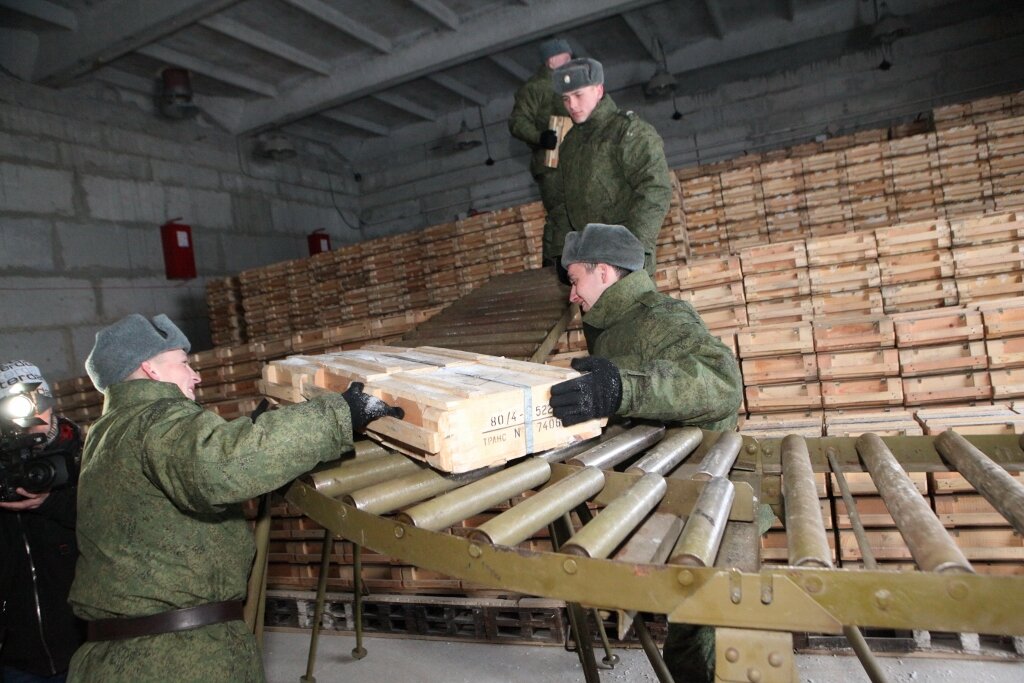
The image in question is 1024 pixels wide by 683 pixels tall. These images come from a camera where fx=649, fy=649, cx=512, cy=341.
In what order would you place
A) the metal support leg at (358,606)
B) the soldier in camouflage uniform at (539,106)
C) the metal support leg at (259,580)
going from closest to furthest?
the metal support leg at (259,580) < the metal support leg at (358,606) < the soldier in camouflage uniform at (539,106)

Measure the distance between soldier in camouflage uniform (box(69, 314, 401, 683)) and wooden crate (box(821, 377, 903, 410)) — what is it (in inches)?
176

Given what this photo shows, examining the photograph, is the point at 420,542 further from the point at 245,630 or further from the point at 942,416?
the point at 942,416

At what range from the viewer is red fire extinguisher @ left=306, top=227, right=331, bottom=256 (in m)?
16.4

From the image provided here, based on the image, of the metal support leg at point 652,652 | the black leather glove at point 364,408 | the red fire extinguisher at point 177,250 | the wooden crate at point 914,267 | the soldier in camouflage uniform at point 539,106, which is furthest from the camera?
the red fire extinguisher at point 177,250

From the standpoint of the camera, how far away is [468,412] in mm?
2178

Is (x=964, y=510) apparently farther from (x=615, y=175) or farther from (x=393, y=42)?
(x=393, y=42)

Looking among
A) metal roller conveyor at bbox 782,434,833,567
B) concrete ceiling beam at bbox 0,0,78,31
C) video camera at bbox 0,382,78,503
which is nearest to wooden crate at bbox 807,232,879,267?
metal roller conveyor at bbox 782,434,833,567

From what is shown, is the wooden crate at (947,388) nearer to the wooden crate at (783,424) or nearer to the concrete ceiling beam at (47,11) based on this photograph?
the wooden crate at (783,424)

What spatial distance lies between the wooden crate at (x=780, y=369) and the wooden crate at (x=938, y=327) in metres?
0.71

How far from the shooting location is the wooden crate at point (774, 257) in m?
6.13

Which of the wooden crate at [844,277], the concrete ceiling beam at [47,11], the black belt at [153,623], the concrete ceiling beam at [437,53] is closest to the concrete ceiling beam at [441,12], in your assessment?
the concrete ceiling beam at [437,53]

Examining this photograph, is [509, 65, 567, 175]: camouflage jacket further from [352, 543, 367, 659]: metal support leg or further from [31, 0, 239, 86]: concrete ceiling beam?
[31, 0, 239, 86]: concrete ceiling beam

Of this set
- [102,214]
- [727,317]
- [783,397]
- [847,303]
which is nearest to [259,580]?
[783,397]

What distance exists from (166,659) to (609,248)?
261 cm
